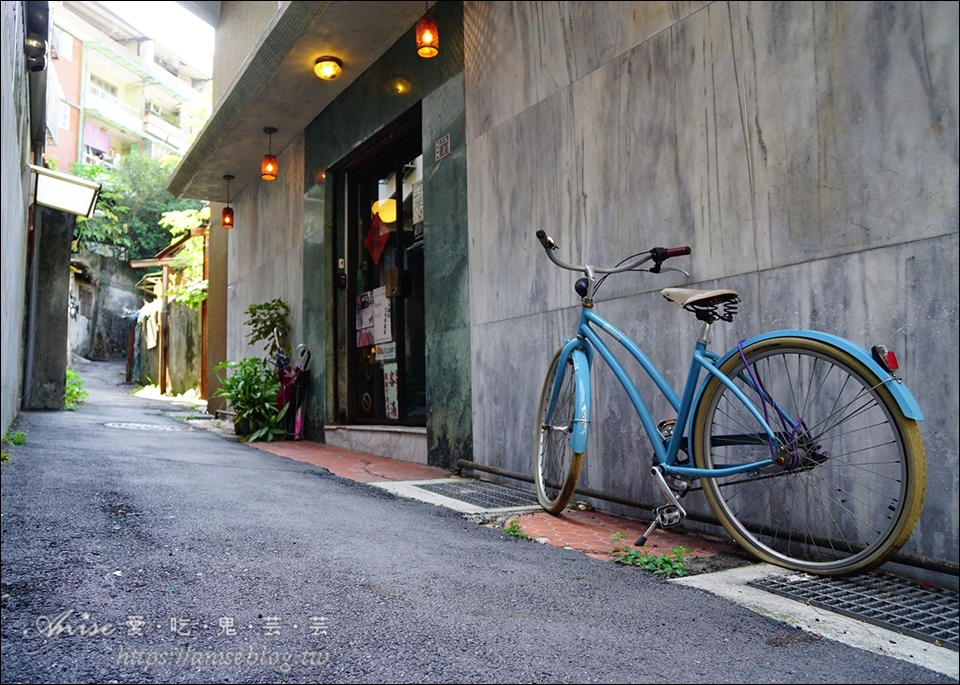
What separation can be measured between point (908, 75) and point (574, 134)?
1.81 meters

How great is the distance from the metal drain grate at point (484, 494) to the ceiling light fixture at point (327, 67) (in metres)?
4.07

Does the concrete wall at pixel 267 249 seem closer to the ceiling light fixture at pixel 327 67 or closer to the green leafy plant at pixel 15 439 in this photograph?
the ceiling light fixture at pixel 327 67

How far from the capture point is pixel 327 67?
20.2 feet

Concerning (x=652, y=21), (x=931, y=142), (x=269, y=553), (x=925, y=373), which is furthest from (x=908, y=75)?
(x=269, y=553)

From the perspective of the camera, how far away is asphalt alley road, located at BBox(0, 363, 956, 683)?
146 cm

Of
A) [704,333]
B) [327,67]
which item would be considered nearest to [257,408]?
[327,67]

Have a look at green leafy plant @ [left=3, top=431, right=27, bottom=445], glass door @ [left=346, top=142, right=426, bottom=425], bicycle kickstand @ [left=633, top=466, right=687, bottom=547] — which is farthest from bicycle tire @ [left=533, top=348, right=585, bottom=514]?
green leafy plant @ [left=3, top=431, right=27, bottom=445]

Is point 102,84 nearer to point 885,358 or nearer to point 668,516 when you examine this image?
point 668,516

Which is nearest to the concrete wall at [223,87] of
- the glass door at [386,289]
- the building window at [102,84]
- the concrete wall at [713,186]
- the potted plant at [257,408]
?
the building window at [102,84]

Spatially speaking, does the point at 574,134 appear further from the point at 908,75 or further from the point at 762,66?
the point at 908,75

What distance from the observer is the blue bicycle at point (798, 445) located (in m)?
2.02

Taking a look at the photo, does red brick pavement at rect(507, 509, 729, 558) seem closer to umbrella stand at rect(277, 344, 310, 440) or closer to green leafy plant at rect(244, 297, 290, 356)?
umbrella stand at rect(277, 344, 310, 440)

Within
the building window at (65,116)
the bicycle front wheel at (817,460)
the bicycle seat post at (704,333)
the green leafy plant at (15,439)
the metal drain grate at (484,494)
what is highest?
the building window at (65,116)

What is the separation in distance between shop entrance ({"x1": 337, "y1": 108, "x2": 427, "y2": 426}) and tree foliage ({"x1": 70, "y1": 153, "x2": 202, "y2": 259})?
79.9 ft
